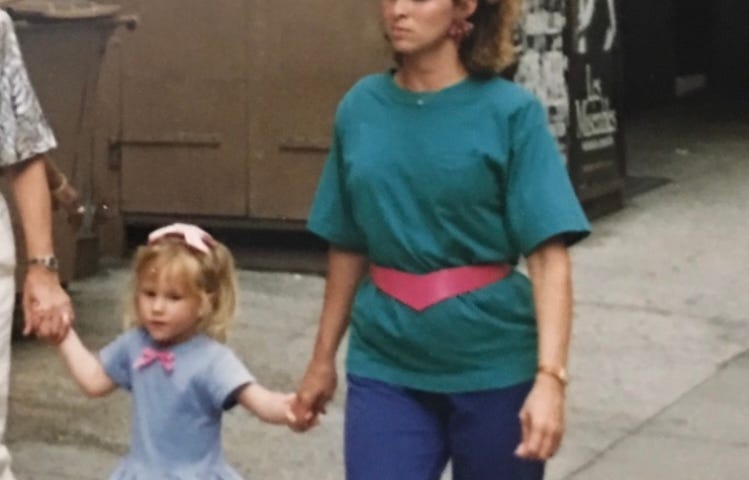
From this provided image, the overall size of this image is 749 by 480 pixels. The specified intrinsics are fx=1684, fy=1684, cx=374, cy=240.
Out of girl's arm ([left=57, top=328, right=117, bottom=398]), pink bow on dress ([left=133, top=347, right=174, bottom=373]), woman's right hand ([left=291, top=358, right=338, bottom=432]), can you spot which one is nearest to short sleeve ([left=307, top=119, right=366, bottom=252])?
woman's right hand ([left=291, top=358, right=338, bottom=432])

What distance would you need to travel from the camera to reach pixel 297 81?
9.09 meters

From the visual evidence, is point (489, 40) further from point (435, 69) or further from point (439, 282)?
point (439, 282)

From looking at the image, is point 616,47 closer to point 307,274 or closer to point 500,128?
point 307,274

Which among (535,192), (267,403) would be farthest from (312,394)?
(535,192)

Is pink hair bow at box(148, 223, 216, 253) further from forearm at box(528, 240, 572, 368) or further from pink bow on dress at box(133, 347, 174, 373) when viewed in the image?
forearm at box(528, 240, 572, 368)

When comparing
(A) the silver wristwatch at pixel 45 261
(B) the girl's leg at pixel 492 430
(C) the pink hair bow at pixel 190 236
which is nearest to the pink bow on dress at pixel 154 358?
(C) the pink hair bow at pixel 190 236

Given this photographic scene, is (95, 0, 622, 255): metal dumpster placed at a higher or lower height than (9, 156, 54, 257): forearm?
lower

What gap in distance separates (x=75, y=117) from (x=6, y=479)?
3.64m

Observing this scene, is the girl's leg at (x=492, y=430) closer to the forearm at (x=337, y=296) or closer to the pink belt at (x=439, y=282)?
the pink belt at (x=439, y=282)

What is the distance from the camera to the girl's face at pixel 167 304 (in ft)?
12.7

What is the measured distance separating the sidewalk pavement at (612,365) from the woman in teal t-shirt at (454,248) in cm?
244

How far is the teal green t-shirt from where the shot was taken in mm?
3432

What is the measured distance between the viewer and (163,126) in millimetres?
9547

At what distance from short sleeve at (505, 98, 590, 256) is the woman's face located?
239 mm
